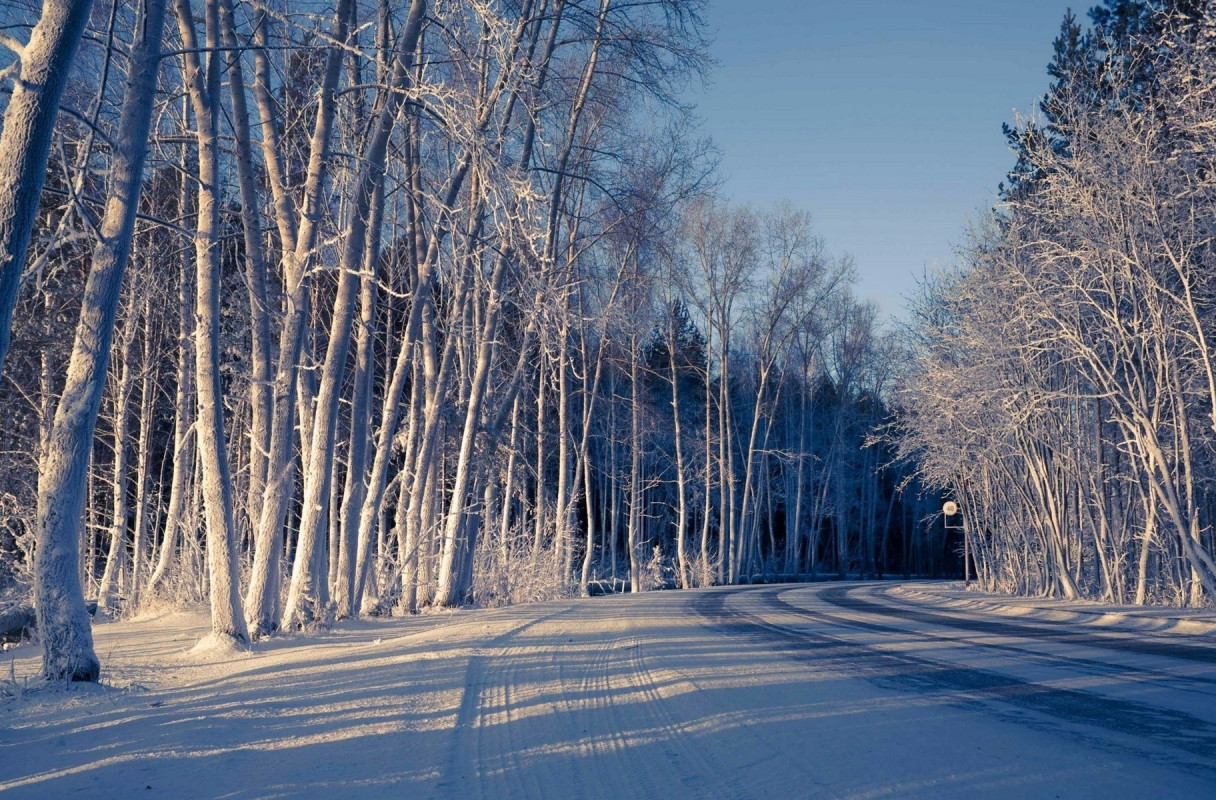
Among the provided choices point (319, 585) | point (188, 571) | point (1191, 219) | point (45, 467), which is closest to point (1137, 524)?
point (1191, 219)

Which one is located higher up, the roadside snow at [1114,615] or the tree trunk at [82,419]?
the tree trunk at [82,419]

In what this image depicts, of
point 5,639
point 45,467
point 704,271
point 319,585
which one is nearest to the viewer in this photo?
point 45,467

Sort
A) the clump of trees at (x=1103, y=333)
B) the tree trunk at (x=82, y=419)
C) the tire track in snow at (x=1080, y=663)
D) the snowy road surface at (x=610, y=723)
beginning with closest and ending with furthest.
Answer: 1. the snowy road surface at (x=610, y=723)
2. the tree trunk at (x=82, y=419)
3. the tire track in snow at (x=1080, y=663)
4. the clump of trees at (x=1103, y=333)

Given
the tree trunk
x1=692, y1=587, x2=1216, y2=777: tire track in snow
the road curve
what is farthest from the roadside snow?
the tree trunk

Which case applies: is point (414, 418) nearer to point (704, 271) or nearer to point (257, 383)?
point (257, 383)

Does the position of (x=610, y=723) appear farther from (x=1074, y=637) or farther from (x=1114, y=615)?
(x=1114, y=615)

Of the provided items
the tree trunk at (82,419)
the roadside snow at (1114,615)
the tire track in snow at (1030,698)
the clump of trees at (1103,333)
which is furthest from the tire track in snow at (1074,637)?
the tree trunk at (82,419)

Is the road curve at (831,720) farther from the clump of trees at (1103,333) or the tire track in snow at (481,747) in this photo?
the clump of trees at (1103,333)

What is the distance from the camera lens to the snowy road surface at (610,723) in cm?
446

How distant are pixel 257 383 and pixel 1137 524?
21.9 metres

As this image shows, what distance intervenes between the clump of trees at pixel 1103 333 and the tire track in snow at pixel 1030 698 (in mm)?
9471

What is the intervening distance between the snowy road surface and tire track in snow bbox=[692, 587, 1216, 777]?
34 mm

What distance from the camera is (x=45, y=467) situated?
700 centimetres

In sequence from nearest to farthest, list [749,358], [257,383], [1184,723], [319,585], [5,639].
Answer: [1184,723]
[257,383]
[319,585]
[5,639]
[749,358]
